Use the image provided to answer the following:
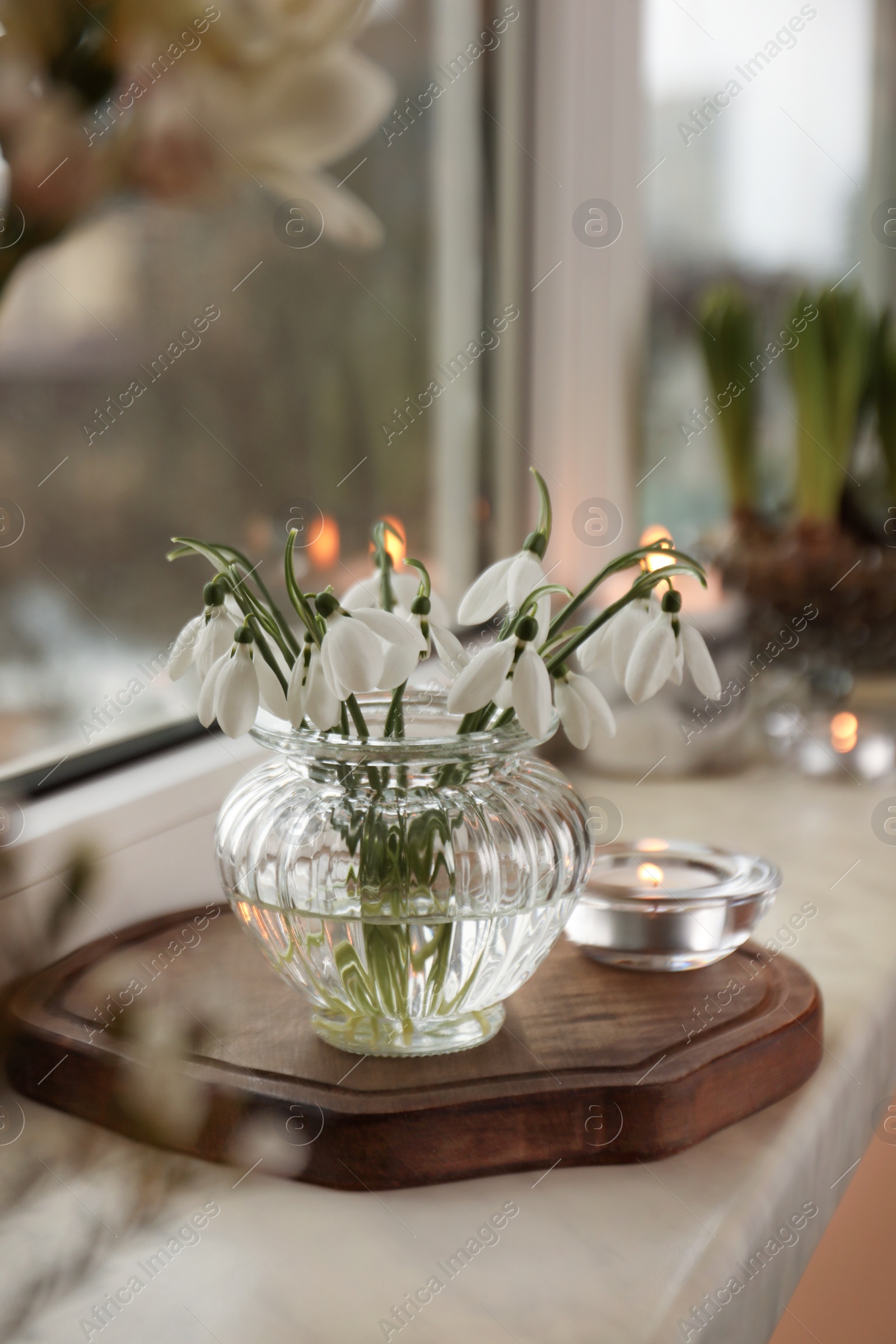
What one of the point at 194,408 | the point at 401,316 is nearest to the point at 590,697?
the point at 194,408

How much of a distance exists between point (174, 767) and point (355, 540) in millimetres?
284

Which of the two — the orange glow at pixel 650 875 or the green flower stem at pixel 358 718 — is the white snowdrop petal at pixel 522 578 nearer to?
the green flower stem at pixel 358 718

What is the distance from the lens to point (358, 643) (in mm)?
392

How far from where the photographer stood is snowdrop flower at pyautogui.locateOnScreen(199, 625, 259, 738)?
0.42 metres

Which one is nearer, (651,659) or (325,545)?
(651,659)

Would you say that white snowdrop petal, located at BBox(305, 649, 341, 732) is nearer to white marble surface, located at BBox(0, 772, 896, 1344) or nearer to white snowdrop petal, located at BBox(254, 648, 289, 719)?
white snowdrop petal, located at BBox(254, 648, 289, 719)

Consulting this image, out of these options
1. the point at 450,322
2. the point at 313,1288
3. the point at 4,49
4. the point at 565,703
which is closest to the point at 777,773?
the point at 450,322

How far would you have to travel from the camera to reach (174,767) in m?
0.73

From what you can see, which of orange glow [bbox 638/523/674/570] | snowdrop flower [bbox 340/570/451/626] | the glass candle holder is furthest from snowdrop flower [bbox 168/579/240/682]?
orange glow [bbox 638/523/674/570]

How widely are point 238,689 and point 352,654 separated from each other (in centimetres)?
5

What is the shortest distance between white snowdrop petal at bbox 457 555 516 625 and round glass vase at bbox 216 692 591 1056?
0.16 ft

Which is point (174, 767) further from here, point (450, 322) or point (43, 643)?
point (450, 322)

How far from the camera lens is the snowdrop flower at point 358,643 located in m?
0.39

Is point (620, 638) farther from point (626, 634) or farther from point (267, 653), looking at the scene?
point (267, 653)
